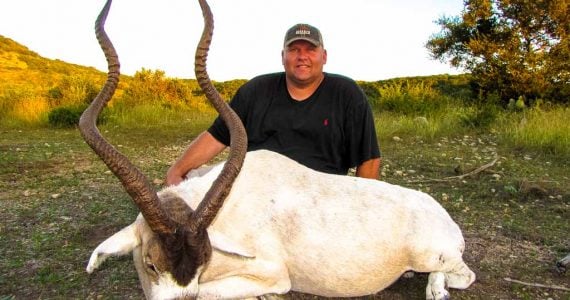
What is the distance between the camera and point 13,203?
20.7ft

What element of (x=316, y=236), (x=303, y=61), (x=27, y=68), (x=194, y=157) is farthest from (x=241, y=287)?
(x=27, y=68)

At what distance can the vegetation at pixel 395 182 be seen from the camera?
430 centimetres

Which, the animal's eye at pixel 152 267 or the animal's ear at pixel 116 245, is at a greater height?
the animal's ear at pixel 116 245

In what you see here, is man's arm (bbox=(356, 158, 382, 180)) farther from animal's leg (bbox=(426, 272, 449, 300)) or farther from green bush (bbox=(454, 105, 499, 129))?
green bush (bbox=(454, 105, 499, 129))

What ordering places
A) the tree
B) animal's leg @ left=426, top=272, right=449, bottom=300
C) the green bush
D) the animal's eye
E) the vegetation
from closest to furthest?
1. the animal's eye
2. animal's leg @ left=426, top=272, right=449, bottom=300
3. the vegetation
4. the green bush
5. the tree

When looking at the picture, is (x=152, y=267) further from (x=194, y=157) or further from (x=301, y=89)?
(x=301, y=89)

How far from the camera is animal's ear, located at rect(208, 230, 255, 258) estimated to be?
3172 mm

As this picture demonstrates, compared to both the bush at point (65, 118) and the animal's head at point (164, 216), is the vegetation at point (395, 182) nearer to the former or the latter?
the bush at point (65, 118)

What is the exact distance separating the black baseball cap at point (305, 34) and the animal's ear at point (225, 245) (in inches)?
91.8

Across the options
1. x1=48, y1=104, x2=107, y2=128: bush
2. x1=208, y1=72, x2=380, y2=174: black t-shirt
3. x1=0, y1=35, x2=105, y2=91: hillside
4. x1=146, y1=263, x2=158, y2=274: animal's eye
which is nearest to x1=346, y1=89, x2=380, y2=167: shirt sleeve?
x1=208, y1=72, x2=380, y2=174: black t-shirt

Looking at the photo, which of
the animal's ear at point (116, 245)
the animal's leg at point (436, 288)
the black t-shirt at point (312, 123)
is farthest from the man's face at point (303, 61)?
the animal's ear at point (116, 245)

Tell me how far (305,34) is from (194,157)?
1588 mm

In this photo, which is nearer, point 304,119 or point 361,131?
point 304,119

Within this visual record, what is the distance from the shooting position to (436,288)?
12.4 ft
